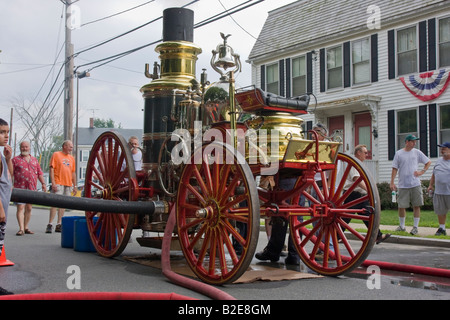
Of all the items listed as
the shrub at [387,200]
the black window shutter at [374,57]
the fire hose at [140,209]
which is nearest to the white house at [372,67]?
the black window shutter at [374,57]

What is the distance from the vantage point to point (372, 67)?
19062 millimetres

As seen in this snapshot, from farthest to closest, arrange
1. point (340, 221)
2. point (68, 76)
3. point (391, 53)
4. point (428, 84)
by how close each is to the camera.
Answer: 1. point (68, 76)
2. point (391, 53)
3. point (428, 84)
4. point (340, 221)

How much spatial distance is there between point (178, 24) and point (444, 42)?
40.5ft

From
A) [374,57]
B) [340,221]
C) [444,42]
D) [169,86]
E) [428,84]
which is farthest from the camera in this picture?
[374,57]

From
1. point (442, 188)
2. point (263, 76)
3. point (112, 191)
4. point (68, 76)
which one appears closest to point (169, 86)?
point (112, 191)

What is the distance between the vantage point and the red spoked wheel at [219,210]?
479 centimetres

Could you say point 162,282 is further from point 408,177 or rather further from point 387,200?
point 387,200

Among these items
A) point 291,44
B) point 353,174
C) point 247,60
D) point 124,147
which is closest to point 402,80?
point 291,44

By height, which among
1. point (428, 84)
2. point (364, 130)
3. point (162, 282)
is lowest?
point (162, 282)

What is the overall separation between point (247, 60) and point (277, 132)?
18.7 metres

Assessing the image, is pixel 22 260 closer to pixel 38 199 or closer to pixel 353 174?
pixel 38 199

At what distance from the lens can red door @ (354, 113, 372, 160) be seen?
19.4m

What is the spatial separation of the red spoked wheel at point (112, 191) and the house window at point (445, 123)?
496 inches

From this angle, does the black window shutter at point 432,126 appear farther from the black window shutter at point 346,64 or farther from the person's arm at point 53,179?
the person's arm at point 53,179
